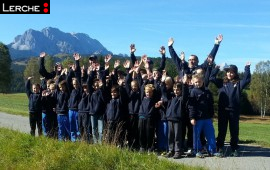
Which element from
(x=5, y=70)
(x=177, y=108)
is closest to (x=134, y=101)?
(x=177, y=108)

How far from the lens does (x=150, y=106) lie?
1041cm

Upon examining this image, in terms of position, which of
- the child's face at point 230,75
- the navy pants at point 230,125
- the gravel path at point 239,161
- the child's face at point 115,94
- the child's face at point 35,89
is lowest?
the gravel path at point 239,161

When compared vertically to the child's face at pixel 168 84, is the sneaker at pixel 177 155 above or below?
below

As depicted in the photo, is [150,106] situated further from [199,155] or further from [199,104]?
[199,155]

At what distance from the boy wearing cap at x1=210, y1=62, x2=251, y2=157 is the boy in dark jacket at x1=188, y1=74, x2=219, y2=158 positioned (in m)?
0.39

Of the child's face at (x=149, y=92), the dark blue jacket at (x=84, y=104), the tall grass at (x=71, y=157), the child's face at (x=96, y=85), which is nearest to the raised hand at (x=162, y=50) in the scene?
the child's face at (x=149, y=92)

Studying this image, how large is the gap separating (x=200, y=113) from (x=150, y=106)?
129 cm

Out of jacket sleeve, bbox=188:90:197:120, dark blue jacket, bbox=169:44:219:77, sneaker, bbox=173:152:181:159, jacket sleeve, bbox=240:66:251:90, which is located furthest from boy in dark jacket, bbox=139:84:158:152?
jacket sleeve, bbox=240:66:251:90

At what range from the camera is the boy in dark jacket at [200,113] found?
988 centimetres

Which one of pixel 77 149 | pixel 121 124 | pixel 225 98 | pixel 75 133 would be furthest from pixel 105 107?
pixel 225 98

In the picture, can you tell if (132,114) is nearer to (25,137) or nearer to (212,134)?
(212,134)

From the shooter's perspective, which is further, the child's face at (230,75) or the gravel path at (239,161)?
the child's face at (230,75)

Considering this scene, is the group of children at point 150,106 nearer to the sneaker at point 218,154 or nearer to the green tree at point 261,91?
the sneaker at point 218,154

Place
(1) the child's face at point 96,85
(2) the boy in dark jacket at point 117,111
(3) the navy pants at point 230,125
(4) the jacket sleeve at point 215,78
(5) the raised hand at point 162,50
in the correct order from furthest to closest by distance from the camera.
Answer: (5) the raised hand at point 162,50
(1) the child's face at point 96,85
(2) the boy in dark jacket at point 117,111
(4) the jacket sleeve at point 215,78
(3) the navy pants at point 230,125
